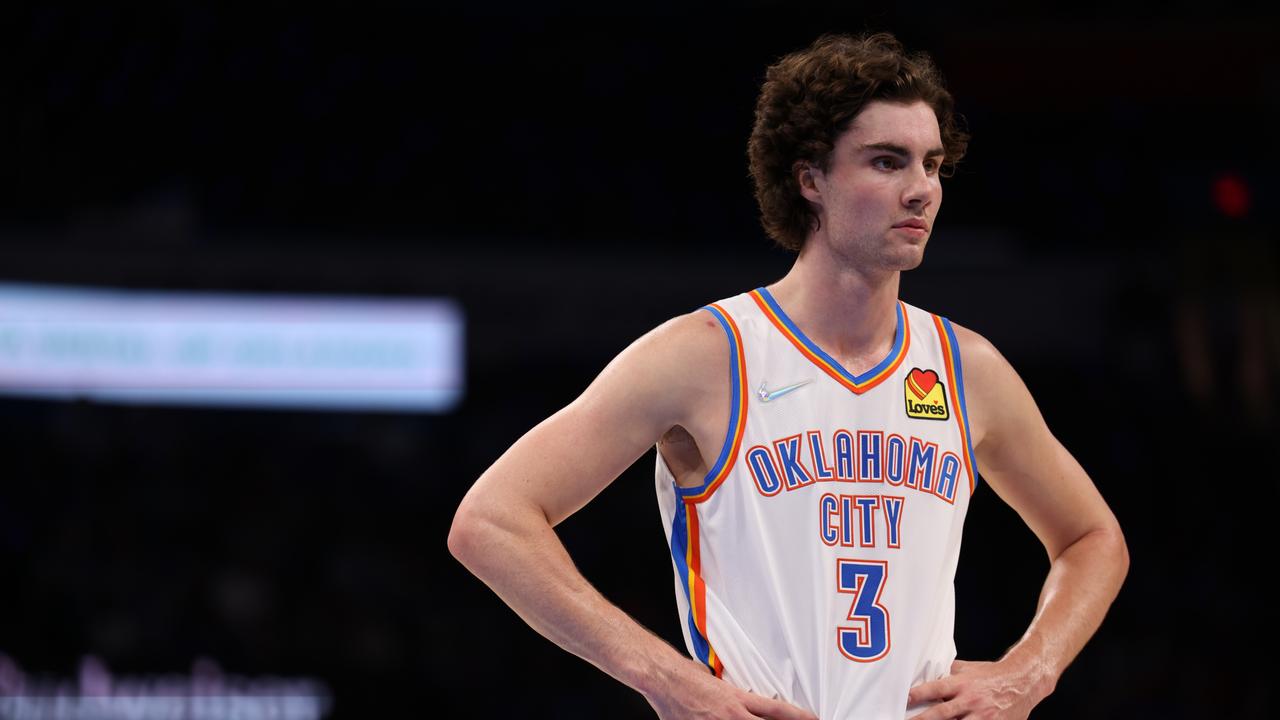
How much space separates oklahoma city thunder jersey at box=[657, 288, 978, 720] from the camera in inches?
103

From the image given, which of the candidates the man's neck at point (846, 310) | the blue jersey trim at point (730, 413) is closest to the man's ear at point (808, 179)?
the man's neck at point (846, 310)

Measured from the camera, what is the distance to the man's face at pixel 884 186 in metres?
2.72

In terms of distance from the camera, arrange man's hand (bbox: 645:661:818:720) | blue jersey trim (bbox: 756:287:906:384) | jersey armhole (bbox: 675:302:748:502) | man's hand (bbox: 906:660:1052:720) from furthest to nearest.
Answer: blue jersey trim (bbox: 756:287:906:384) → jersey armhole (bbox: 675:302:748:502) → man's hand (bbox: 906:660:1052:720) → man's hand (bbox: 645:661:818:720)

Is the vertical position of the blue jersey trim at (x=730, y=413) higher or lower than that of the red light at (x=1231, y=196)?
lower

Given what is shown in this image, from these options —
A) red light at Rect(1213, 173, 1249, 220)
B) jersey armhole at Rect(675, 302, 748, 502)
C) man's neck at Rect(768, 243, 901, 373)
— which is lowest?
jersey armhole at Rect(675, 302, 748, 502)

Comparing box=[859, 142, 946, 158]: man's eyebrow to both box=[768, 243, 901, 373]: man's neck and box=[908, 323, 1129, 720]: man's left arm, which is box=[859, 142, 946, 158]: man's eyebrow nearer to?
box=[768, 243, 901, 373]: man's neck

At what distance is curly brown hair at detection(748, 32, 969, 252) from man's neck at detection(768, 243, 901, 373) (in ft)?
0.44

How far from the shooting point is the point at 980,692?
2.60 meters

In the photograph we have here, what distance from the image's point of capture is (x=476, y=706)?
9.86 metres

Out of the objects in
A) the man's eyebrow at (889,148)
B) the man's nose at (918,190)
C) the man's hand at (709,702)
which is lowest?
the man's hand at (709,702)

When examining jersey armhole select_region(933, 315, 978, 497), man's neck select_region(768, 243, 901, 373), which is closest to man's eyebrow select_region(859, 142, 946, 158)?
man's neck select_region(768, 243, 901, 373)

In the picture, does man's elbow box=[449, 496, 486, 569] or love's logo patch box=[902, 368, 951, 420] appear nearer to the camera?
man's elbow box=[449, 496, 486, 569]

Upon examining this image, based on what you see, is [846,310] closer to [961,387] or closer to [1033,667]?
[961,387]

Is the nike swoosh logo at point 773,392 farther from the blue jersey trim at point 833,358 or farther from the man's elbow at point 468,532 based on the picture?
the man's elbow at point 468,532
